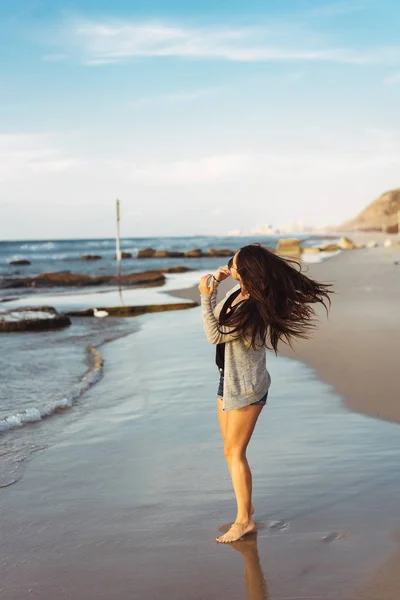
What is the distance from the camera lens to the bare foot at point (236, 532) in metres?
3.86

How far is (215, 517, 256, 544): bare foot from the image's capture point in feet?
12.7

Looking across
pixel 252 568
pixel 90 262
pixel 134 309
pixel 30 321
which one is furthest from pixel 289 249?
pixel 252 568

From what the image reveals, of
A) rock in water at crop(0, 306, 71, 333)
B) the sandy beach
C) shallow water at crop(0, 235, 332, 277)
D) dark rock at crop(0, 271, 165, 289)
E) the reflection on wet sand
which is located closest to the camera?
the reflection on wet sand

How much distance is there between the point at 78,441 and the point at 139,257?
6284 cm

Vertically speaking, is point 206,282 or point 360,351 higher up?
point 206,282

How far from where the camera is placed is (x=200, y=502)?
14.7ft

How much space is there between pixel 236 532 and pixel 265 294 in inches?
51.1

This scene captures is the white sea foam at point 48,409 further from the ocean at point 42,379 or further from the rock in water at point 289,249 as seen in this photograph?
the rock in water at point 289,249

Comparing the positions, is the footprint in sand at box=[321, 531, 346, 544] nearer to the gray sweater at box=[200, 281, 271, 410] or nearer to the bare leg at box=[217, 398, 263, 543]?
the bare leg at box=[217, 398, 263, 543]

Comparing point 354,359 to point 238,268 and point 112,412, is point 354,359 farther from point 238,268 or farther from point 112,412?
point 238,268

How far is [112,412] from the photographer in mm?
7172

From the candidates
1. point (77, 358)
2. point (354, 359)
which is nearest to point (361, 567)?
point (354, 359)

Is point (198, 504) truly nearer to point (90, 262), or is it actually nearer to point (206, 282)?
point (206, 282)

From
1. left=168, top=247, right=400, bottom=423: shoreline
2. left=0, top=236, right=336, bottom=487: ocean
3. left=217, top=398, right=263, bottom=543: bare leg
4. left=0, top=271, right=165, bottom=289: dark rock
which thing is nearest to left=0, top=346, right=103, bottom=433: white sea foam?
left=0, top=236, right=336, bottom=487: ocean
